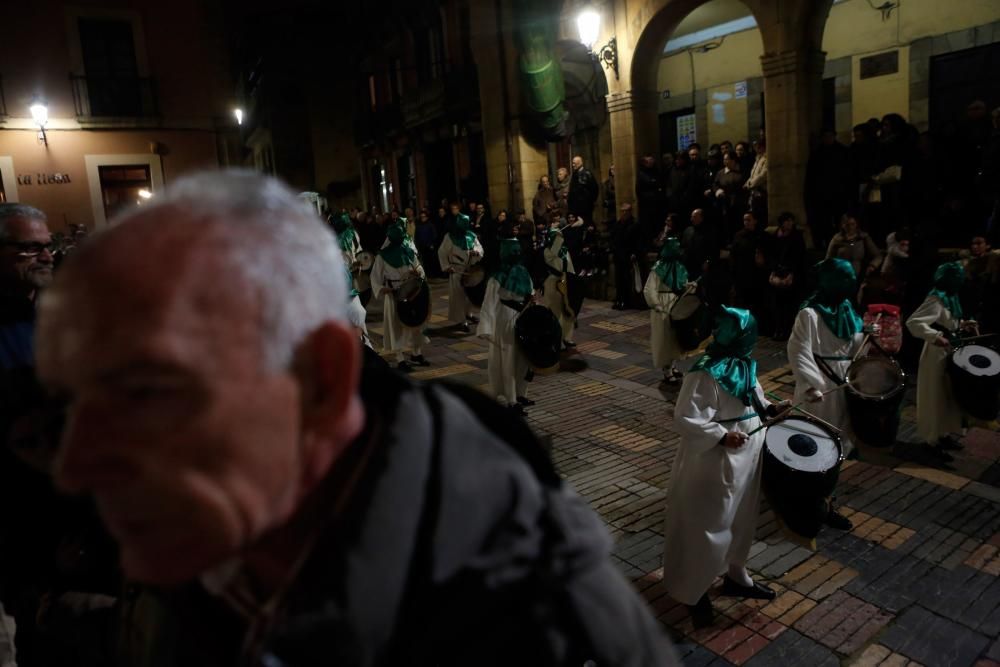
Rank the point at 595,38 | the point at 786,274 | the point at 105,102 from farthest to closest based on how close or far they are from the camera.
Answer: the point at 105,102 < the point at 595,38 < the point at 786,274

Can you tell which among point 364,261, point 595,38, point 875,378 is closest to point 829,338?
point 875,378

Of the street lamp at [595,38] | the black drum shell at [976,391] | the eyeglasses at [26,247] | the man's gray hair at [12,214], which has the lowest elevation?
the black drum shell at [976,391]

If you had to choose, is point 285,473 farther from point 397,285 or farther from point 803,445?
point 397,285

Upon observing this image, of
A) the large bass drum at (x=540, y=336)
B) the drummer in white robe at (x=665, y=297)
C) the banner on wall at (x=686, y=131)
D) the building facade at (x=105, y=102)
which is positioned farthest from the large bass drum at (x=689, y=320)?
the building facade at (x=105, y=102)

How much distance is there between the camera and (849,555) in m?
5.07

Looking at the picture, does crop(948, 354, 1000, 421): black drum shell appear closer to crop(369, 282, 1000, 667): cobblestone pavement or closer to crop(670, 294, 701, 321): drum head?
crop(369, 282, 1000, 667): cobblestone pavement

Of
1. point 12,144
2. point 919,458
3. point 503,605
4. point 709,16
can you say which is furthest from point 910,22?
point 12,144

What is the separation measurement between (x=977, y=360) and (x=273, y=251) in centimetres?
733

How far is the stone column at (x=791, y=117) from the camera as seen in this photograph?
37.4ft

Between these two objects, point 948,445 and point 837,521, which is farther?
point 948,445

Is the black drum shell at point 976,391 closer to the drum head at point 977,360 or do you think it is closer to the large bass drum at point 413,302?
the drum head at point 977,360

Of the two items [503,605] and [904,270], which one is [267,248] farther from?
[904,270]

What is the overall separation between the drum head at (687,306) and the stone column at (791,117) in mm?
4102

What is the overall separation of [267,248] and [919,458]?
7.32 m
